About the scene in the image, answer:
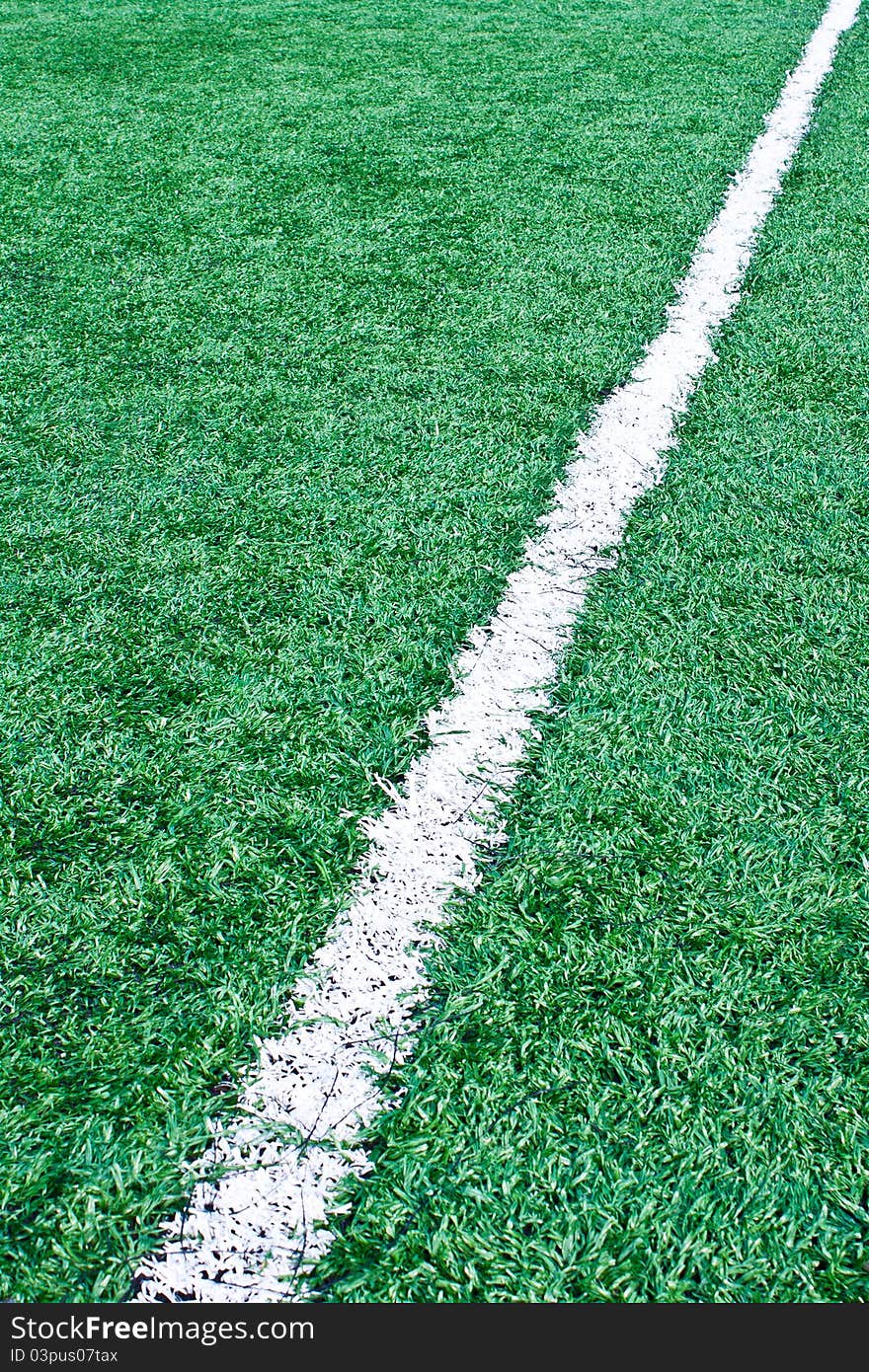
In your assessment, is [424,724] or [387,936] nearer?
[387,936]

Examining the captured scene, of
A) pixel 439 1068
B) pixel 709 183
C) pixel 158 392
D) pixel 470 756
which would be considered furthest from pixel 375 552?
pixel 709 183

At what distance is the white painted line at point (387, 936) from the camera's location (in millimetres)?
1104

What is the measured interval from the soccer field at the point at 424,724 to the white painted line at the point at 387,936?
34mm

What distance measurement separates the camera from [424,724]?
5.65 feet

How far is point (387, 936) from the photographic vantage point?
1.40 meters

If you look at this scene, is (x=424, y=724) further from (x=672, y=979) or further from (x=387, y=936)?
(x=672, y=979)

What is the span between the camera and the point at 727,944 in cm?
136

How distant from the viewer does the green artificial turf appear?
1.09 meters

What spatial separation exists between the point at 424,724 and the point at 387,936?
1.44 ft

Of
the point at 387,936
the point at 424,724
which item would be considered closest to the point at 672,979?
the point at 387,936

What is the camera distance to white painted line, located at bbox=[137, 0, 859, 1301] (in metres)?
1.10

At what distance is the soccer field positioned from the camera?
1137mm

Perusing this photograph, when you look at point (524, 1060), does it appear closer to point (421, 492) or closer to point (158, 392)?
point (421, 492)
